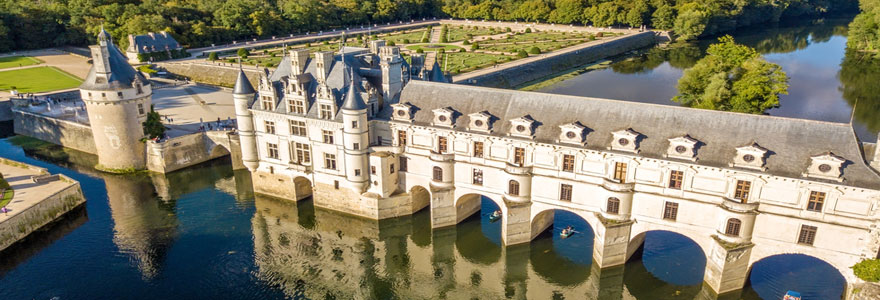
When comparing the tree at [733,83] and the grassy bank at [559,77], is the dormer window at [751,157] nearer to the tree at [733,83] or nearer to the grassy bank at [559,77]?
the tree at [733,83]

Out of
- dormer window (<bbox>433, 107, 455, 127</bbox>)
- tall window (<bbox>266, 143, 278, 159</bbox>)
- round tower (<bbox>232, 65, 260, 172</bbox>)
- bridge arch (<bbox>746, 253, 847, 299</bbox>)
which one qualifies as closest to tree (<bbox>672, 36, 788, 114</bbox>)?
bridge arch (<bbox>746, 253, 847, 299</bbox>)

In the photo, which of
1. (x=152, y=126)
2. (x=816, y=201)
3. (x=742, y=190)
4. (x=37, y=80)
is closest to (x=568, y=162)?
(x=742, y=190)

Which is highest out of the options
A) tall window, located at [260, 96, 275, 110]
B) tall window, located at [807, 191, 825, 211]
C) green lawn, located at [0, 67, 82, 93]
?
tall window, located at [260, 96, 275, 110]

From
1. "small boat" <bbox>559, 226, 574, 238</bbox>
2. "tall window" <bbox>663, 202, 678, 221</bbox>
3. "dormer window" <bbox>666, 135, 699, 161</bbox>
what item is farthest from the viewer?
"small boat" <bbox>559, 226, 574, 238</bbox>

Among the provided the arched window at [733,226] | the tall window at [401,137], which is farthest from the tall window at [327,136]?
the arched window at [733,226]

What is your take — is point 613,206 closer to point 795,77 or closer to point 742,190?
point 742,190

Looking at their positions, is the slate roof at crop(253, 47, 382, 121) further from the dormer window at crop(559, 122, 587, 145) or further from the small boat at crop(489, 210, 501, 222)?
the dormer window at crop(559, 122, 587, 145)

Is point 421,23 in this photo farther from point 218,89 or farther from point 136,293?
point 136,293

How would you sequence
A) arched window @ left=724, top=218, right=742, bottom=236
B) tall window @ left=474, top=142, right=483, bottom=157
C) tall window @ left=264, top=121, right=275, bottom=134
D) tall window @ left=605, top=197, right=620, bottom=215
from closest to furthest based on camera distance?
arched window @ left=724, top=218, right=742, bottom=236
tall window @ left=605, top=197, right=620, bottom=215
tall window @ left=474, top=142, right=483, bottom=157
tall window @ left=264, top=121, right=275, bottom=134
